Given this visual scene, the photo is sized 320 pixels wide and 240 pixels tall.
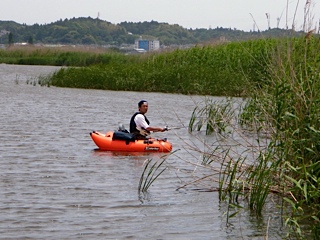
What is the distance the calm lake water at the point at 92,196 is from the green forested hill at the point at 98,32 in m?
122

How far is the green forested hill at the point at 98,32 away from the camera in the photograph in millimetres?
143750

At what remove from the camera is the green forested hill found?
14375 cm

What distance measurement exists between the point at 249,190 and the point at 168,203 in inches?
43.4

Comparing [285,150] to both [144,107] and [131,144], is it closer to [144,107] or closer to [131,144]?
[144,107]

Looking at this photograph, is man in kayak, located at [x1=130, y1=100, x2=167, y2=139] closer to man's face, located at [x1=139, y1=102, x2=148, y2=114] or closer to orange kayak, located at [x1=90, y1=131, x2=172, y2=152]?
man's face, located at [x1=139, y1=102, x2=148, y2=114]

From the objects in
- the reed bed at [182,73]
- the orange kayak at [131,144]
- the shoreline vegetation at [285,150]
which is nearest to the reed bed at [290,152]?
the shoreline vegetation at [285,150]

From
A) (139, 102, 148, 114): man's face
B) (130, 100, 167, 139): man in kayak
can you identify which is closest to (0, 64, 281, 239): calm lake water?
(130, 100, 167, 139): man in kayak

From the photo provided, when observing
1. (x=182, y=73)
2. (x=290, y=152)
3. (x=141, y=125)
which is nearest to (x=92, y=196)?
(x=290, y=152)

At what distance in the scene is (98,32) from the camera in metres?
157

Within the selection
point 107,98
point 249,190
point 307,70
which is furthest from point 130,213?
point 107,98

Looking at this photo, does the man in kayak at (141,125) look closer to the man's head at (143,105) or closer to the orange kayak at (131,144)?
the man's head at (143,105)

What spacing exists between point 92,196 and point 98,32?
148102mm

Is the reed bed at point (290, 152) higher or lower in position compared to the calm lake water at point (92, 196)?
higher

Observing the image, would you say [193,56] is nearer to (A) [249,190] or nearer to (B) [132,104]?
(B) [132,104]
